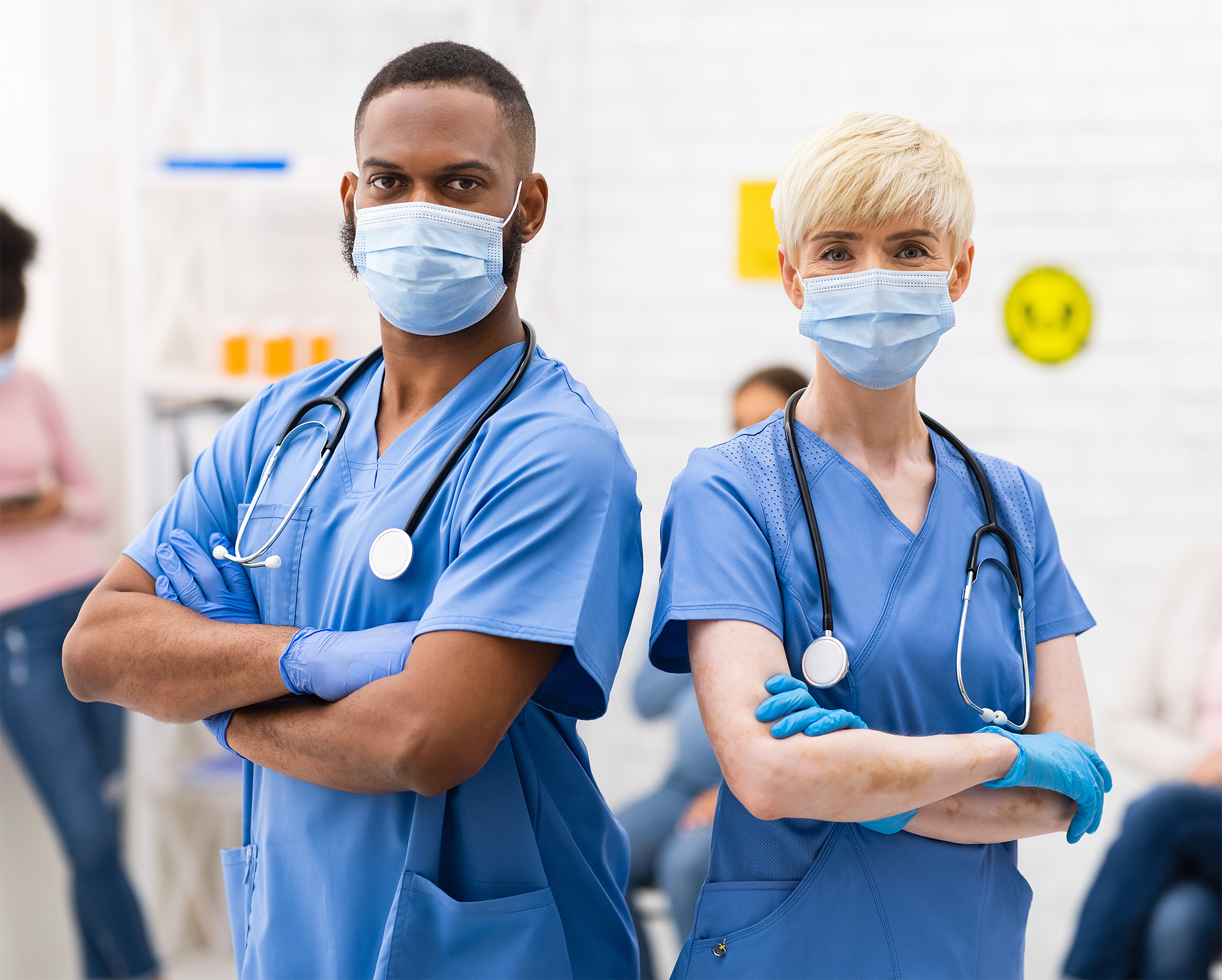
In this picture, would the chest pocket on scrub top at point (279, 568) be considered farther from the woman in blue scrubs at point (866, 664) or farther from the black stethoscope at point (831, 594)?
the black stethoscope at point (831, 594)

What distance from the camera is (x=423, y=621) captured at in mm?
1100

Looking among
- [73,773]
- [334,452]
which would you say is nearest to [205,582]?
[334,452]

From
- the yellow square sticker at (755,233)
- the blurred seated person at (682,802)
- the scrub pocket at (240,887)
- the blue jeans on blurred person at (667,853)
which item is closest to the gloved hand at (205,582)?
the scrub pocket at (240,887)

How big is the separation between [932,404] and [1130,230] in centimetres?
59

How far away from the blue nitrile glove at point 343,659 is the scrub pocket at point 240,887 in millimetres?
254

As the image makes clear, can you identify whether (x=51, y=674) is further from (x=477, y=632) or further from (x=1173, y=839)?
(x=1173, y=839)

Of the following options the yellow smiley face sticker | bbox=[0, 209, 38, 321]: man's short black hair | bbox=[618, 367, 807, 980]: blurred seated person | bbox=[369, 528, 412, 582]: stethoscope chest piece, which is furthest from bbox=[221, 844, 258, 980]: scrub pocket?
the yellow smiley face sticker

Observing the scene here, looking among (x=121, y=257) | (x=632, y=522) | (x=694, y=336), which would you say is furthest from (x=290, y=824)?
(x=121, y=257)

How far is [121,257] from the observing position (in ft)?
9.82

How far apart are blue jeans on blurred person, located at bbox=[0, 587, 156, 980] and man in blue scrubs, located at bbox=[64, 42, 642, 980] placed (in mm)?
1574

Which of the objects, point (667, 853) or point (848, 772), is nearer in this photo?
point (848, 772)

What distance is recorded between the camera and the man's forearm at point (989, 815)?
1.13m

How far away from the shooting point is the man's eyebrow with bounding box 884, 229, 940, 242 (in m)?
1.17

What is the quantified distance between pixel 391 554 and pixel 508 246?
0.36 m
